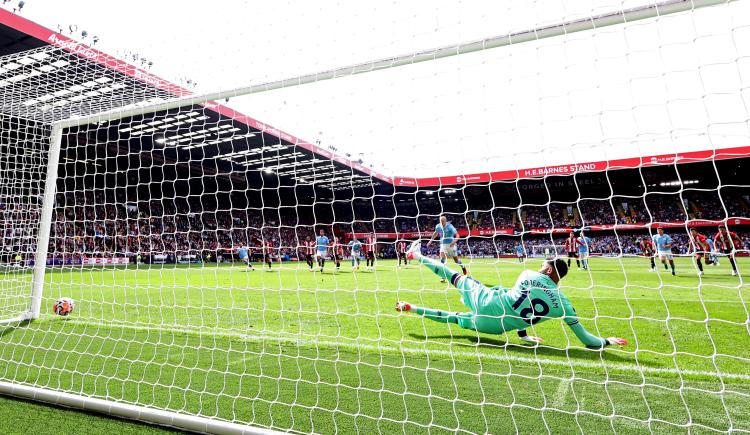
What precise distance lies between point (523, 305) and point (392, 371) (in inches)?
48.0

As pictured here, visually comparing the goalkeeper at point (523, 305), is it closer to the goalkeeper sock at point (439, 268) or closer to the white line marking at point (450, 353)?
the goalkeeper sock at point (439, 268)

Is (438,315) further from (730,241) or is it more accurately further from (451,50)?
(451,50)

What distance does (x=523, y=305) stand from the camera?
347 cm

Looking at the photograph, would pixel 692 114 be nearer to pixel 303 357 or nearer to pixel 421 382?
pixel 421 382

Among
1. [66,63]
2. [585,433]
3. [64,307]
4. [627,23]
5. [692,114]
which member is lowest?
[585,433]

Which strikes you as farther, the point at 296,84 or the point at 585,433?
the point at 296,84

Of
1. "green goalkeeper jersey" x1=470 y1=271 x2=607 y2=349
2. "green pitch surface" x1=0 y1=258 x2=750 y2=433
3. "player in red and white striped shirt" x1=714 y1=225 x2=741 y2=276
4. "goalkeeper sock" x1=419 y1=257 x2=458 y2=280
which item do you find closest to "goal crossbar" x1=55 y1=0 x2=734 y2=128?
"player in red and white striped shirt" x1=714 y1=225 x2=741 y2=276

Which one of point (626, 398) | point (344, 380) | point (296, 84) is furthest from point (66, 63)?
point (626, 398)

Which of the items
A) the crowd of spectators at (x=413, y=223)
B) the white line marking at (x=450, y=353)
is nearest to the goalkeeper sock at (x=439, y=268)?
the white line marking at (x=450, y=353)

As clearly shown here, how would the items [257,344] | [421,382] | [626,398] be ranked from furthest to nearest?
1. [257,344]
2. [421,382]
3. [626,398]

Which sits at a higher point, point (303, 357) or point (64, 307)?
point (64, 307)

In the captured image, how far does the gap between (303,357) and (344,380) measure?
2.36 ft

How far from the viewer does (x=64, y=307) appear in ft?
18.2

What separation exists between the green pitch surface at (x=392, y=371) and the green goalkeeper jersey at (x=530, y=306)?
191 mm
